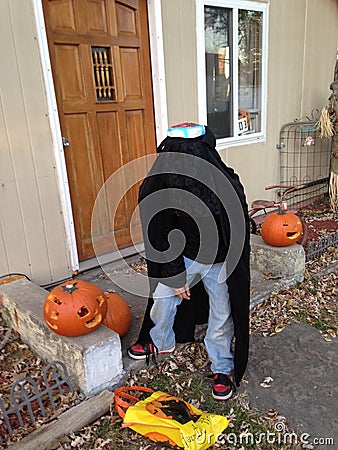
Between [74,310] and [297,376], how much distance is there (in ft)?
5.24

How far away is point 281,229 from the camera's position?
12.2 feet

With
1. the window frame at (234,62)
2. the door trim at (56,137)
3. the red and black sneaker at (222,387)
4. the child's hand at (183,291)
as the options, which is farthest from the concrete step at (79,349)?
the window frame at (234,62)

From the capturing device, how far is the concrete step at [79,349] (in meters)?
2.38

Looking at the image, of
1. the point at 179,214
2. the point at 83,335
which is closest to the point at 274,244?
the point at 179,214

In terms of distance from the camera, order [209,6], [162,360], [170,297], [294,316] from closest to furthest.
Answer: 1. [170,297]
2. [162,360]
3. [294,316]
4. [209,6]

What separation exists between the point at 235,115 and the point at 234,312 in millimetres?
3691

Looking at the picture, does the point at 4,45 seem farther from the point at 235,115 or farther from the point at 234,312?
the point at 235,115

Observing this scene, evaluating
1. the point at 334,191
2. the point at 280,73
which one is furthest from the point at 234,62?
the point at 334,191

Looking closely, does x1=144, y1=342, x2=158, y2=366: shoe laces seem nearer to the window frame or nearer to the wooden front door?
the wooden front door

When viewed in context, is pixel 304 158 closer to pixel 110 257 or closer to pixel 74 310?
pixel 110 257

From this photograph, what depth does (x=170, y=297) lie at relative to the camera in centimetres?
257

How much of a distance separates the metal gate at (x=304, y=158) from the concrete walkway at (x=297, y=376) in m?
3.69

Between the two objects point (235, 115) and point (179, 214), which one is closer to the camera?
point (179, 214)

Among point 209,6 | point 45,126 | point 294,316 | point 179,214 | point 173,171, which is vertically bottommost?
point 294,316
